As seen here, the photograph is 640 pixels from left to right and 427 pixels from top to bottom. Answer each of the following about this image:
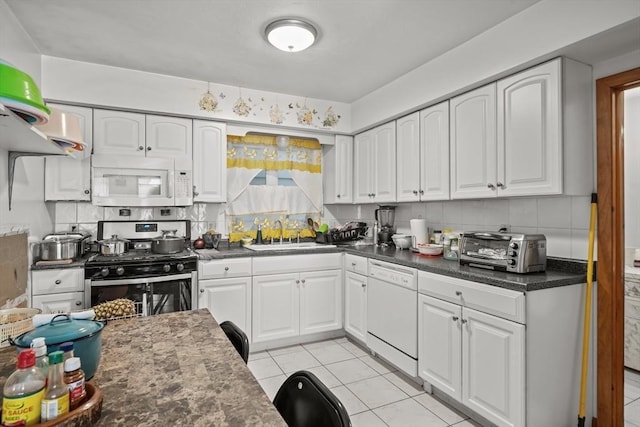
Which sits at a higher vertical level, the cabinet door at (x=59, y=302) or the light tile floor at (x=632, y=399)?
the cabinet door at (x=59, y=302)

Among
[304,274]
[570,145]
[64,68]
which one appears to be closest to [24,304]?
[64,68]

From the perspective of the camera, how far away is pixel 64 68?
287 cm

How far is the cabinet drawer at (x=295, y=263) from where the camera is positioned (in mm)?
3268

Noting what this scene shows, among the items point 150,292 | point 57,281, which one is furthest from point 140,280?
point 57,281

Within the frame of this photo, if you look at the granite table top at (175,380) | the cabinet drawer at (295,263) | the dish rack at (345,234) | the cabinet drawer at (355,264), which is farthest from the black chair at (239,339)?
the dish rack at (345,234)

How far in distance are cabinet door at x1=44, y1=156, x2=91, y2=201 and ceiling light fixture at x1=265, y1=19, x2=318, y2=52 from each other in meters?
1.91

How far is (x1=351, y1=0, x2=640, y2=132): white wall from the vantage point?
5.97ft

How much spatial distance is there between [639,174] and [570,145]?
611mm

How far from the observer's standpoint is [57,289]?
2.58 metres

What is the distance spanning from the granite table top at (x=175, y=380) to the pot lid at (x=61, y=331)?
145 millimetres

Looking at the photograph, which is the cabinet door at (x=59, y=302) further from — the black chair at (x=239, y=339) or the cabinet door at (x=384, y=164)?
the cabinet door at (x=384, y=164)

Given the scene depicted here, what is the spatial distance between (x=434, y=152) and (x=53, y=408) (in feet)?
9.14

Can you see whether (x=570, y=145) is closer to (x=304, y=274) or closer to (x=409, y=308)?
(x=409, y=308)

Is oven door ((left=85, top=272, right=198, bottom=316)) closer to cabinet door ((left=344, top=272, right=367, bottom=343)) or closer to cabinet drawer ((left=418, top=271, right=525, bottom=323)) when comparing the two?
cabinet door ((left=344, top=272, right=367, bottom=343))
